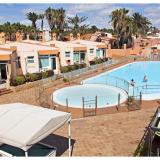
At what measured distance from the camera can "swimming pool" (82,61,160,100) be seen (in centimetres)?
2688

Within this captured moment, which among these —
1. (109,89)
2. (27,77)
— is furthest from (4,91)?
(109,89)

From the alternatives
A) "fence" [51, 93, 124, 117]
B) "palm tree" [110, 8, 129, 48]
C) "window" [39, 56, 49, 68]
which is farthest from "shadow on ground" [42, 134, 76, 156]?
"palm tree" [110, 8, 129, 48]

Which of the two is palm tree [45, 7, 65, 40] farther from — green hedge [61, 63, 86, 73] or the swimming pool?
green hedge [61, 63, 86, 73]

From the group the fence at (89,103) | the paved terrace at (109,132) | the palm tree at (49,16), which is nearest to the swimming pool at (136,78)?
the fence at (89,103)

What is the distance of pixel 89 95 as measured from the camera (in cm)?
2598

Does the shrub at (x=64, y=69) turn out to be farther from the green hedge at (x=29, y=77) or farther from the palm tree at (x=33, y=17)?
the palm tree at (x=33, y=17)

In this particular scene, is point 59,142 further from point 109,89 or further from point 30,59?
point 30,59

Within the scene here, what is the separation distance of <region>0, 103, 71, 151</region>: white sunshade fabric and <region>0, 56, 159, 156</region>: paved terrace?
7.99ft

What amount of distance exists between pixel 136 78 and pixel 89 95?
12.3 metres

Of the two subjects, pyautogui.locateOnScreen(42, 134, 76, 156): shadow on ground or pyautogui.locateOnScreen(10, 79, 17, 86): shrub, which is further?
pyautogui.locateOnScreen(10, 79, 17, 86): shrub

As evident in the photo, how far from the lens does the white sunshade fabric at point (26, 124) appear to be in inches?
376

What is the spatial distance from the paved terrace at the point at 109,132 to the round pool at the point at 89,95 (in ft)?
9.52

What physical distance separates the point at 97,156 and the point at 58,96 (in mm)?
12721

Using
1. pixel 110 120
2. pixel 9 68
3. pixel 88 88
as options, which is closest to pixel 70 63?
pixel 88 88
